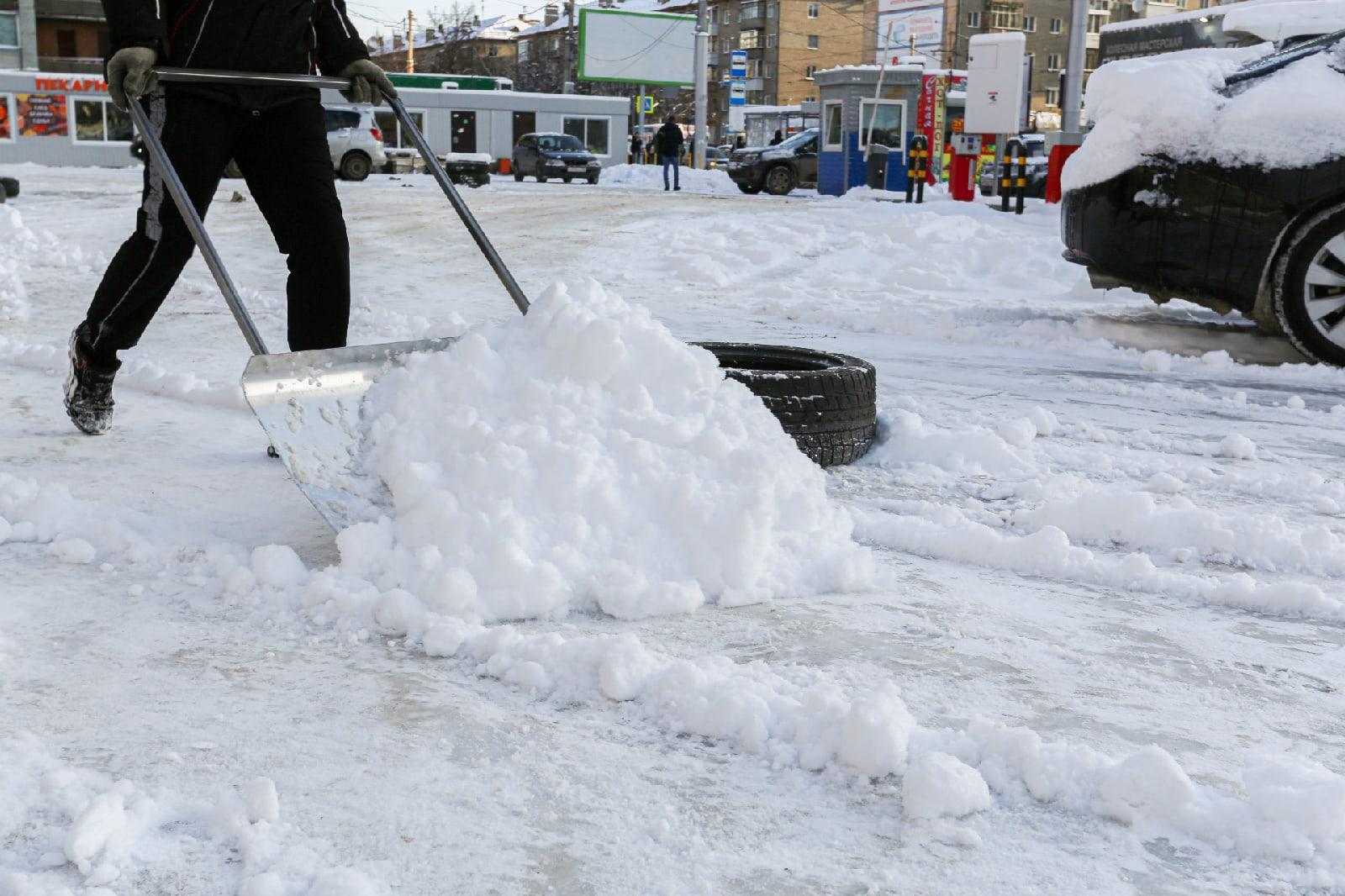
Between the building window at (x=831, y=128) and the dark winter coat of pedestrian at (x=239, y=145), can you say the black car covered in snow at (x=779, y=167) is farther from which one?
the dark winter coat of pedestrian at (x=239, y=145)

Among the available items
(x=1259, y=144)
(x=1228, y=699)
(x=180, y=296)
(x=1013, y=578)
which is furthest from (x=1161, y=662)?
(x=180, y=296)

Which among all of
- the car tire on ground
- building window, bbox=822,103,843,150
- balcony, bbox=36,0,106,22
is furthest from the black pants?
balcony, bbox=36,0,106,22

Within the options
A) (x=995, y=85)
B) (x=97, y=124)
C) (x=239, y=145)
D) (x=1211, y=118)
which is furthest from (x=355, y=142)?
(x=239, y=145)

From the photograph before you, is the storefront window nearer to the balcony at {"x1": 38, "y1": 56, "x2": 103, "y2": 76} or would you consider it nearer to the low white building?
the low white building

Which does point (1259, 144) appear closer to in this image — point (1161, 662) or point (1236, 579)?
point (1236, 579)

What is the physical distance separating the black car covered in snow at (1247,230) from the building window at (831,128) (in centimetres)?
2065

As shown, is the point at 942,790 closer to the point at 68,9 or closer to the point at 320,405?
the point at 320,405

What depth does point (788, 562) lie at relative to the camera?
285 cm

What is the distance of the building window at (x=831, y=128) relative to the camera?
2664 centimetres

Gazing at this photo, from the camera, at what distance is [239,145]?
3.55m

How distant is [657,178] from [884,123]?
1079cm

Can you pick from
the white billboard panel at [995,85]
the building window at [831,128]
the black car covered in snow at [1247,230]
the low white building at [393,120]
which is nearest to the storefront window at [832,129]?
the building window at [831,128]

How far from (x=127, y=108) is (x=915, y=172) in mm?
17659

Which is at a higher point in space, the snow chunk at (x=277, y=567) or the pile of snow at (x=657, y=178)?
the pile of snow at (x=657, y=178)
